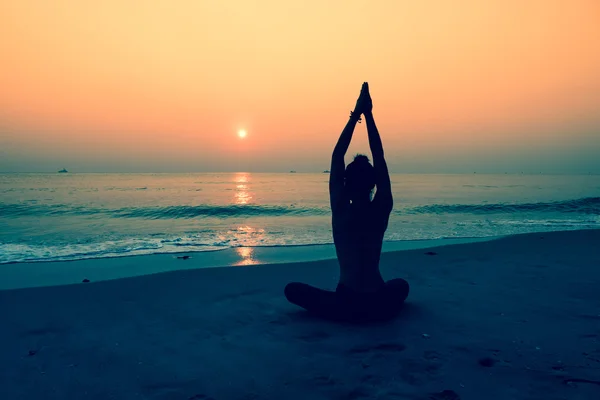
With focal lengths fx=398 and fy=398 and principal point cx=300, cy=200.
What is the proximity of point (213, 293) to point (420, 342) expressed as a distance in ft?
11.2

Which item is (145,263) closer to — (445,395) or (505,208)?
(445,395)

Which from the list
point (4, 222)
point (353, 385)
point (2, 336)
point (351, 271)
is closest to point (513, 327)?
point (351, 271)

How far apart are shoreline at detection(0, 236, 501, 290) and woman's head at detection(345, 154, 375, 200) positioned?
478 centimetres

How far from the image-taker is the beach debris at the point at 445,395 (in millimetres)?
3018

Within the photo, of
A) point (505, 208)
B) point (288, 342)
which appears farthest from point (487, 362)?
point (505, 208)

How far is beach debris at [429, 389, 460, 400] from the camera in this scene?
302cm

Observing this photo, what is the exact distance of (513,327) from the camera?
14.7 ft

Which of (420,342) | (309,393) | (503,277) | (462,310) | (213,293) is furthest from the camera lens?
(503,277)

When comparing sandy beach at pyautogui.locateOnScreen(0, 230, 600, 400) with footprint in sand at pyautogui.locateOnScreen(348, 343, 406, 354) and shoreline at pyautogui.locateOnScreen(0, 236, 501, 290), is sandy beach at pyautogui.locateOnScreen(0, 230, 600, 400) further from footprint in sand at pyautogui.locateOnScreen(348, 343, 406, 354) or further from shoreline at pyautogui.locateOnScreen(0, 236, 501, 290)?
shoreline at pyautogui.locateOnScreen(0, 236, 501, 290)

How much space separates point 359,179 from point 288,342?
6.16ft

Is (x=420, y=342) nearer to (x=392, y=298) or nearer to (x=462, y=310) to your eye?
(x=392, y=298)

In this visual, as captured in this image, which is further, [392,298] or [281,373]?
[392,298]

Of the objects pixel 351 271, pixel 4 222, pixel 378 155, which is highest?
pixel 378 155

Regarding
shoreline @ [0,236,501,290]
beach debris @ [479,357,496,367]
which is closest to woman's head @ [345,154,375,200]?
beach debris @ [479,357,496,367]
